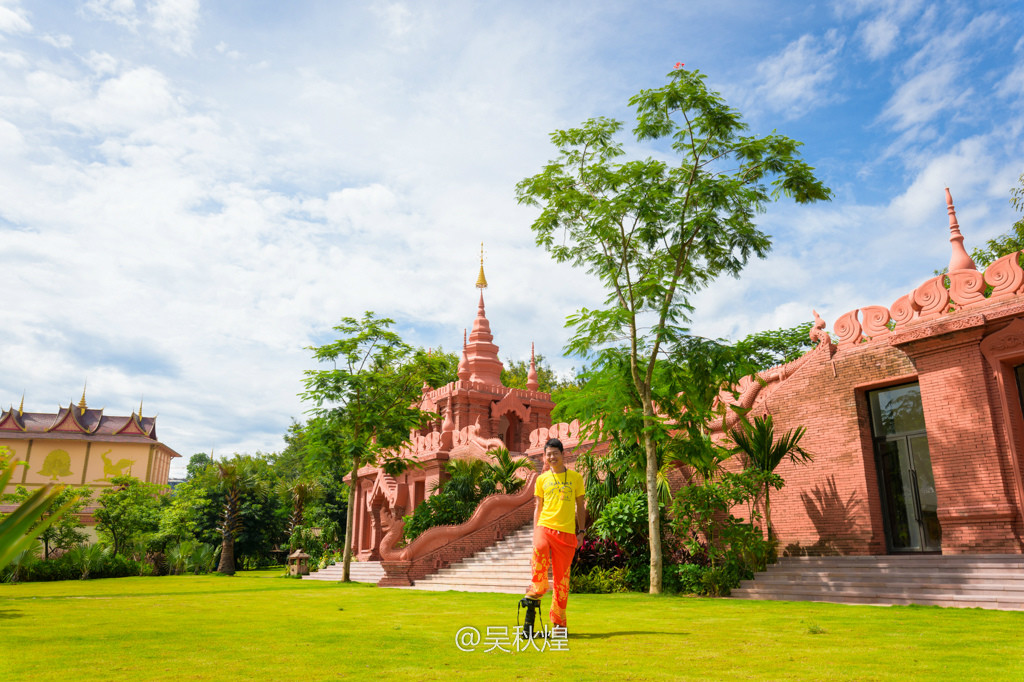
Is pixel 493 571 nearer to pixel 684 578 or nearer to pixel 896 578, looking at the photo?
pixel 684 578

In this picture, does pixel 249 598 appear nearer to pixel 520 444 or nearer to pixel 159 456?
pixel 520 444

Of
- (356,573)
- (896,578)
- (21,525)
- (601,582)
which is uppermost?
(21,525)

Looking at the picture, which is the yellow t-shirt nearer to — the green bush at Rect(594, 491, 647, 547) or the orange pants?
the orange pants

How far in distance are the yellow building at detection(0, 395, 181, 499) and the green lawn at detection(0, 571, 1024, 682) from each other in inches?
2119

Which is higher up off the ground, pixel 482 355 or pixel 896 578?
pixel 482 355

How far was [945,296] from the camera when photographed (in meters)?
12.1

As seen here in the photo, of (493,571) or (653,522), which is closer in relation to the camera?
(653,522)

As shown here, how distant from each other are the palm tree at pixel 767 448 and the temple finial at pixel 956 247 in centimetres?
408

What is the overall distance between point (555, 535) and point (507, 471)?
1472 centimetres

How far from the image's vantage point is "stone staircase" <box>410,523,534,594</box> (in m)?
14.7

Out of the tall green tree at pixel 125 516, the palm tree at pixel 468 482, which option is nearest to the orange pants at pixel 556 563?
the palm tree at pixel 468 482

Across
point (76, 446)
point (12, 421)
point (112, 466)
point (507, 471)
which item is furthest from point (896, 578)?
point (12, 421)

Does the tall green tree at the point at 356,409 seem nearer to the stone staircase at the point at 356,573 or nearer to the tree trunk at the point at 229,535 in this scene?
the stone staircase at the point at 356,573

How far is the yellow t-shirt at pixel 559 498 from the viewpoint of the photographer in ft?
20.2
